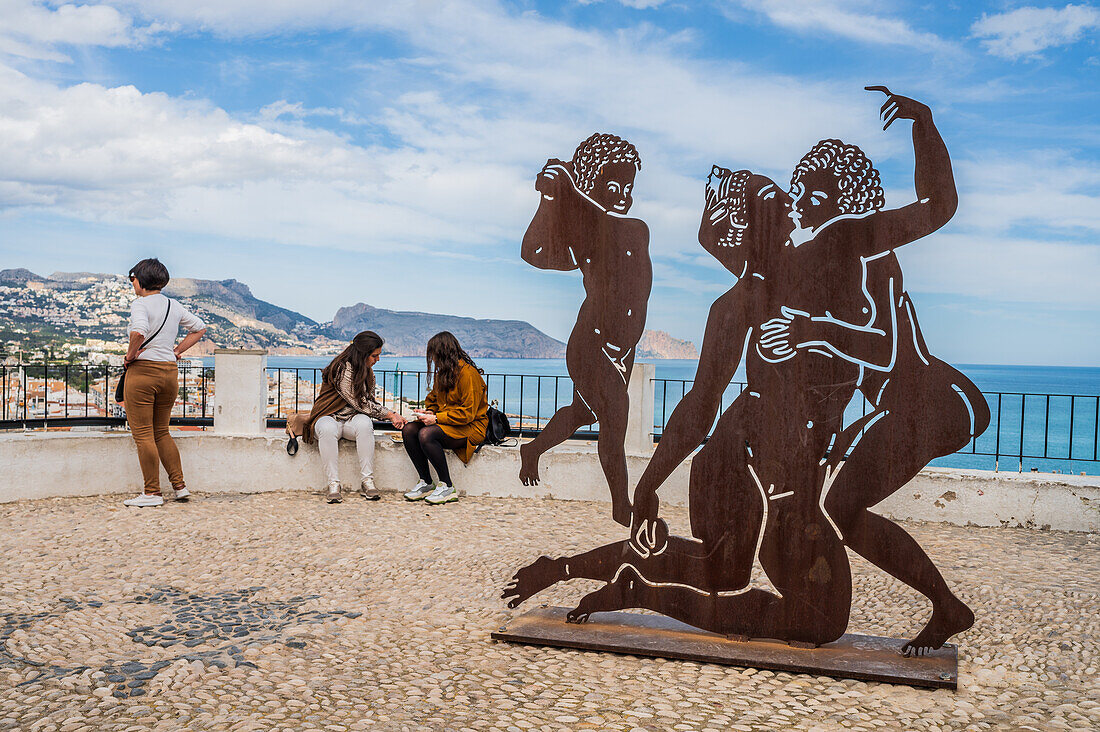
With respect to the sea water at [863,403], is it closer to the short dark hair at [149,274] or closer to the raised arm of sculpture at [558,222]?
the raised arm of sculpture at [558,222]

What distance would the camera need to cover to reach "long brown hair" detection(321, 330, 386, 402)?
331 inches

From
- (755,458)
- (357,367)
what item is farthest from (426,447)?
(755,458)

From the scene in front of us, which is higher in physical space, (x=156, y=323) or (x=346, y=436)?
(x=156, y=323)

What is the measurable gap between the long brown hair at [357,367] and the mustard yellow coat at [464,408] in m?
0.69

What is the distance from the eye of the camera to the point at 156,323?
746cm

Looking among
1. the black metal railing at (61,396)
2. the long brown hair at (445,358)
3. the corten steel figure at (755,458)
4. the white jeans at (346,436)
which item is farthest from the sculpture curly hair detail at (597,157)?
the black metal railing at (61,396)

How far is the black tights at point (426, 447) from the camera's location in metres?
8.15

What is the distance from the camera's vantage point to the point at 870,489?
403cm

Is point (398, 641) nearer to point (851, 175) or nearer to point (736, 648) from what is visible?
point (736, 648)

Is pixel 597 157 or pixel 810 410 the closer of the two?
pixel 810 410

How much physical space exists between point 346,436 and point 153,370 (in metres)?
1.96

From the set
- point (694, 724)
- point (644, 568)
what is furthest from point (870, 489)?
point (694, 724)

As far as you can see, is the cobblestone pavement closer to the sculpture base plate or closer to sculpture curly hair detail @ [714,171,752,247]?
the sculpture base plate

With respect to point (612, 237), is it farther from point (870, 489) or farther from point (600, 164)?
point (870, 489)
